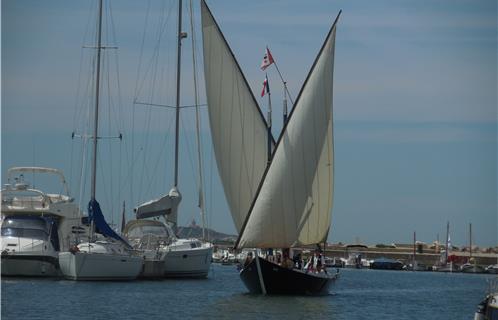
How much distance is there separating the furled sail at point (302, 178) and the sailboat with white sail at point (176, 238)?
54.3ft

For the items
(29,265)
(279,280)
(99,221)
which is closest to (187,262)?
(99,221)

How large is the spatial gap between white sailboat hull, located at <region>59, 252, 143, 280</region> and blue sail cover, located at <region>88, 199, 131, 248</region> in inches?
93.7

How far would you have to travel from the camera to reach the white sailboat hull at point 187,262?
7769cm

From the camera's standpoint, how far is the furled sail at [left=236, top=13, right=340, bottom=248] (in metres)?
61.2

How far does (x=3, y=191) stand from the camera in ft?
254

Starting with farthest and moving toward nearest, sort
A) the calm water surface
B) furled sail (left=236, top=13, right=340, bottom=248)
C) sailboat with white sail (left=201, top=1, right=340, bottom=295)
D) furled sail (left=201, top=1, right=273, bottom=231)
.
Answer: furled sail (left=201, top=1, right=273, bottom=231)
sailboat with white sail (left=201, top=1, right=340, bottom=295)
furled sail (left=236, top=13, right=340, bottom=248)
the calm water surface

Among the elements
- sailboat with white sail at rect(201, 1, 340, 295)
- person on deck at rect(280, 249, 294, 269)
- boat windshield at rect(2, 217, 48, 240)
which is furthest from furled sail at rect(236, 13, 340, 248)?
boat windshield at rect(2, 217, 48, 240)

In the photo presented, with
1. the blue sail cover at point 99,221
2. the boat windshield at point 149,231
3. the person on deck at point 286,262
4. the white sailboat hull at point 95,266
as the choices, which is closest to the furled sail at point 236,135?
the person on deck at point 286,262

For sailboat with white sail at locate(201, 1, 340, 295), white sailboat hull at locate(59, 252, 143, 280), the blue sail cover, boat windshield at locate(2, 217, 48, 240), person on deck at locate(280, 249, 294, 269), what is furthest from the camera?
the blue sail cover

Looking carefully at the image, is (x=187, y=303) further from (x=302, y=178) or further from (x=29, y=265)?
(x=29, y=265)

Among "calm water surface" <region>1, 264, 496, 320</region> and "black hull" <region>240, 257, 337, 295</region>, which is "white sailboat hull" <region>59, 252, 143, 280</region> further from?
"black hull" <region>240, 257, 337, 295</region>

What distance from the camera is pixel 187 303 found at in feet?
193

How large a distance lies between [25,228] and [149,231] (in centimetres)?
941

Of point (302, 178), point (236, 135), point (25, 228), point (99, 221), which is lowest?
point (25, 228)
